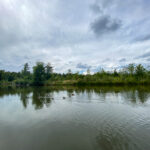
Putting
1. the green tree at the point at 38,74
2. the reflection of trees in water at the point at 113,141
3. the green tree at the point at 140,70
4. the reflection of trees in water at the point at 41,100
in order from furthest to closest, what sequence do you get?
1. the green tree at the point at 38,74
2. the green tree at the point at 140,70
3. the reflection of trees in water at the point at 41,100
4. the reflection of trees in water at the point at 113,141

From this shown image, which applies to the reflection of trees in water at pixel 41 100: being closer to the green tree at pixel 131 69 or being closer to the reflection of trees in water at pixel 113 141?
the reflection of trees in water at pixel 113 141

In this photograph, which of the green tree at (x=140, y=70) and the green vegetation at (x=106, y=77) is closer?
the green vegetation at (x=106, y=77)

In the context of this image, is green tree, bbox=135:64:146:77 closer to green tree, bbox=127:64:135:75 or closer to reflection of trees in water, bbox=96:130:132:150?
green tree, bbox=127:64:135:75

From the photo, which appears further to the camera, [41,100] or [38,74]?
[38,74]

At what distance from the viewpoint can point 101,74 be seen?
54344mm

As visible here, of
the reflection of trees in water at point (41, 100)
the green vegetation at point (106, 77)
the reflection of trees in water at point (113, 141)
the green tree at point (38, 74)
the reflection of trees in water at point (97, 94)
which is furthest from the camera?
the green tree at point (38, 74)

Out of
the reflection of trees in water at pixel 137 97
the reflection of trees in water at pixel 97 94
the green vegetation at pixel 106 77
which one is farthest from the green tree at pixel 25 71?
the reflection of trees in water at pixel 137 97

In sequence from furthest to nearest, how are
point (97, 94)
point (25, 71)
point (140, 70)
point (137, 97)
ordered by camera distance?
point (25, 71) → point (140, 70) → point (97, 94) → point (137, 97)

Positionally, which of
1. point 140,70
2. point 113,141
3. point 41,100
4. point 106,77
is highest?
point 140,70

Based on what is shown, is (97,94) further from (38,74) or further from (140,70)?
(38,74)

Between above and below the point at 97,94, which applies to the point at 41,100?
below

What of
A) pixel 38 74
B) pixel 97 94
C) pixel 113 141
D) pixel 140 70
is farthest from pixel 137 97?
pixel 38 74

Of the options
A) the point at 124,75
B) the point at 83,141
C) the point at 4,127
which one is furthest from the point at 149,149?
the point at 124,75

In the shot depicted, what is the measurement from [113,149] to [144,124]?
3.80m
